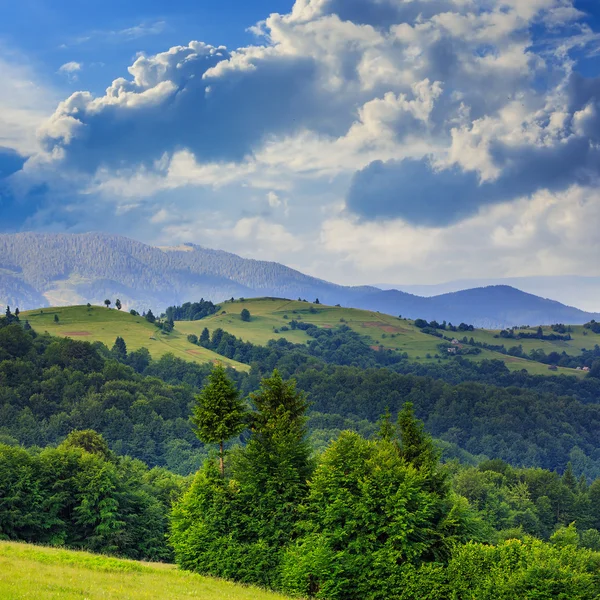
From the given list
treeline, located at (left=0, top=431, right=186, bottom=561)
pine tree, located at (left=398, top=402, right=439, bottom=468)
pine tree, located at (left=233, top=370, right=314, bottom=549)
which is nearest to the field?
pine tree, located at (left=233, top=370, right=314, bottom=549)

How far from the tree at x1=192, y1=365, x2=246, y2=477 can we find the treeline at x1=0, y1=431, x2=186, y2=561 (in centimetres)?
2038

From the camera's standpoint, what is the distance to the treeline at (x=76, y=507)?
77.7 metres

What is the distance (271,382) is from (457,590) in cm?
2370

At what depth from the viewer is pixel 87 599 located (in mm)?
29547

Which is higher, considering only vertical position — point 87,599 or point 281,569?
point 87,599

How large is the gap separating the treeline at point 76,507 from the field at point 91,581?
3220 cm

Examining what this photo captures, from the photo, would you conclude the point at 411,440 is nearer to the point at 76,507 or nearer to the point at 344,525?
the point at 344,525

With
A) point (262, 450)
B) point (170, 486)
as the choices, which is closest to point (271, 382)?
point (262, 450)

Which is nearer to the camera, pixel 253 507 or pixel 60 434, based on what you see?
pixel 253 507

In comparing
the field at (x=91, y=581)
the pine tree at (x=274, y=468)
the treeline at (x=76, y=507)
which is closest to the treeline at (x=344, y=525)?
the pine tree at (x=274, y=468)

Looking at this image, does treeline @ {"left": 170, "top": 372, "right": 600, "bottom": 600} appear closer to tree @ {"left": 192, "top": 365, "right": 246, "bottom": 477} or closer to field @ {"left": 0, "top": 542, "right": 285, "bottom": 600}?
tree @ {"left": 192, "top": 365, "right": 246, "bottom": 477}

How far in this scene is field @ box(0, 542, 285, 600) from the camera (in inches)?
1192

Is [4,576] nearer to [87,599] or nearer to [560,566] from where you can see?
[87,599]

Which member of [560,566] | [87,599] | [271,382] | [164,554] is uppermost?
[271,382]
